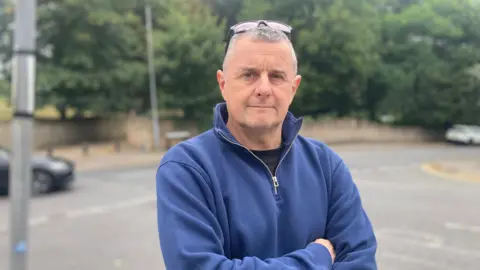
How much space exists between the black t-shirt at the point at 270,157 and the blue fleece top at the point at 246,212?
28 mm

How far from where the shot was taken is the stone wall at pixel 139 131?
2422cm

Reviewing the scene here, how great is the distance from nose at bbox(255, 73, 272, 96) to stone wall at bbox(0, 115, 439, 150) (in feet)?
72.0

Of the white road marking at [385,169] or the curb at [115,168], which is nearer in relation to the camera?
the white road marking at [385,169]

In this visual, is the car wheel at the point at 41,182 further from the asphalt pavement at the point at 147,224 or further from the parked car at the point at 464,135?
the parked car at the point at 464,135

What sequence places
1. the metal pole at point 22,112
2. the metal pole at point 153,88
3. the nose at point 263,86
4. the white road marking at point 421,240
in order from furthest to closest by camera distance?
the metal pole at point 153,88 < the white road marking at point 421,240 < the metal pole at point 22,112 < the nose at point 263,86

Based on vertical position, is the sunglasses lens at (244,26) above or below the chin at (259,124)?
above

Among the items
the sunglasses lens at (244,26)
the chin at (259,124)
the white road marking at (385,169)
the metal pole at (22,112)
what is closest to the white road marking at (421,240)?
the metal pole at (22,112)

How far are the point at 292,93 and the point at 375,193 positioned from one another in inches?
409

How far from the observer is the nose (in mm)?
1766

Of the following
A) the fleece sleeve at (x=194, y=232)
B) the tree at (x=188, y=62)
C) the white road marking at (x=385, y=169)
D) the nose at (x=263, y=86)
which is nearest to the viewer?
the fleece sleeve at (x=194, y=232)

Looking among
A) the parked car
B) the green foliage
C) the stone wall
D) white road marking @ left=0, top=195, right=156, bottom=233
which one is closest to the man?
white road marking @ left=0, top=195, right=156, bottom=233

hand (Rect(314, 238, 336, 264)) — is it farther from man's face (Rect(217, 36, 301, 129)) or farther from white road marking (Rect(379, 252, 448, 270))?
white road marking (Rect(379, 252, 448, 270))

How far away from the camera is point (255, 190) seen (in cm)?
176

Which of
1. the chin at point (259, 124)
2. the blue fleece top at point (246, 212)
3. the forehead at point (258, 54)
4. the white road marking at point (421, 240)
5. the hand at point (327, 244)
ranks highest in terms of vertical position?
the forehead at point (258, 54)
